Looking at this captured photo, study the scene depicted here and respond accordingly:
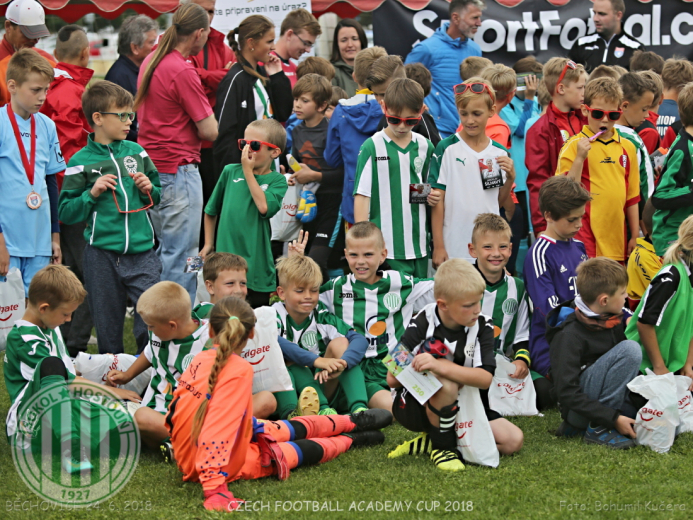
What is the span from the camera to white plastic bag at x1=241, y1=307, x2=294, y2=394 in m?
4.67

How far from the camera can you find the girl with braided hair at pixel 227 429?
3598 mm

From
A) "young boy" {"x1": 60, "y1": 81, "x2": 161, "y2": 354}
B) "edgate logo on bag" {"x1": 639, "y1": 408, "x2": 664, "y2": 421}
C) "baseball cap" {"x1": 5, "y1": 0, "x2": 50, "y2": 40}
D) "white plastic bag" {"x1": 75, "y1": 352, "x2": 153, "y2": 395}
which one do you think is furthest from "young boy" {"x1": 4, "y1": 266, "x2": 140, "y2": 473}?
"baseball cap" {"x1": 5, "y1": 0, "x2": 50, "y2": 40}

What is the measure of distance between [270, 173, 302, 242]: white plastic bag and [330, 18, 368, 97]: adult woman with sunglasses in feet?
6.93

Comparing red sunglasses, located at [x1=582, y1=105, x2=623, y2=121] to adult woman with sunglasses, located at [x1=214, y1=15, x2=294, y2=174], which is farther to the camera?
adult woman with sunglasses, located at [x1=214, y1=15, x2=294, y2=174]

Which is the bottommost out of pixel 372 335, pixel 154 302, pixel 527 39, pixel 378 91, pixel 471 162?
pixel 372 335

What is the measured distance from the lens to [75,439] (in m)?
4.22

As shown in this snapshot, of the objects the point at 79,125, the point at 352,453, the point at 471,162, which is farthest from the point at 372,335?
the point at 79,125

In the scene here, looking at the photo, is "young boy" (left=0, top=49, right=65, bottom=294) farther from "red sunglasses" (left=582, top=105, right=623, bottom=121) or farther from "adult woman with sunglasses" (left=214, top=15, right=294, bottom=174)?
"red sunglasses" (left=582, top=105, right=623, bottom=121)

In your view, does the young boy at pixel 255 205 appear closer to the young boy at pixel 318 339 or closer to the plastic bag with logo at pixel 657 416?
the young boy at pixel 318 339

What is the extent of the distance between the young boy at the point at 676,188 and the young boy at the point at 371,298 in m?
1.84

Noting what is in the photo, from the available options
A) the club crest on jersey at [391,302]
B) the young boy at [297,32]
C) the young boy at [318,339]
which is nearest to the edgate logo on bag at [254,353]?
the young boy at [318,339]

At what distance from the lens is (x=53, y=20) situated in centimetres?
988

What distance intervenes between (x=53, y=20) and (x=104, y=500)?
775 centimetres

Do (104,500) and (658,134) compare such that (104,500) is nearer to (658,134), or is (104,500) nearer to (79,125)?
(79,125)
